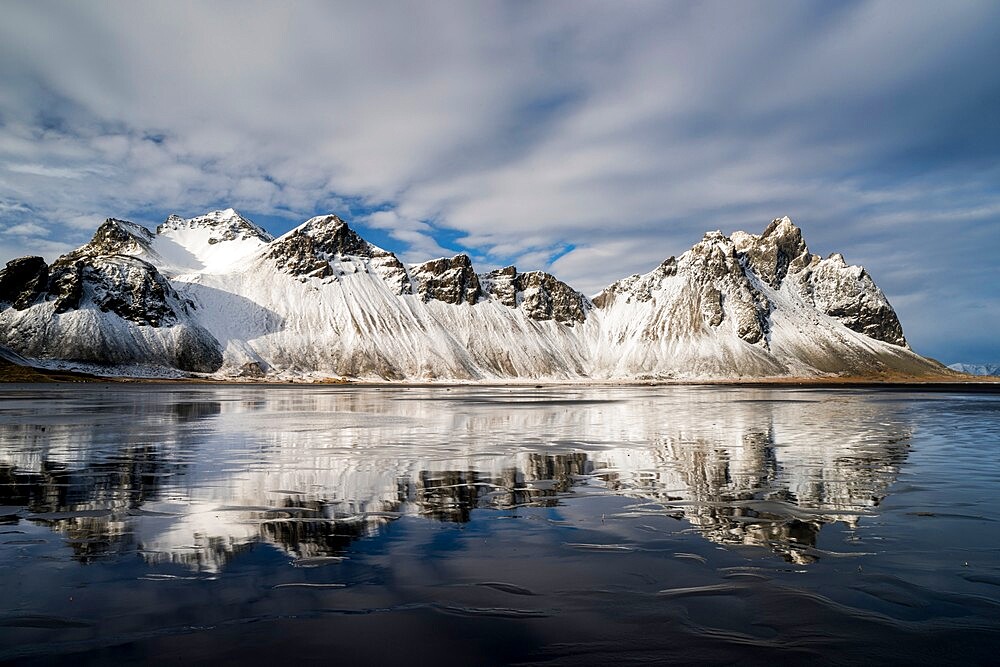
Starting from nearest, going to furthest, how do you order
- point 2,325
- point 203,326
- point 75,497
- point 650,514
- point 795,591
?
point 795,591 < point 650,514 < point 75,497 < point 2,325 < point 203,326

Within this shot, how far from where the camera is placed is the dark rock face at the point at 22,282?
163 m

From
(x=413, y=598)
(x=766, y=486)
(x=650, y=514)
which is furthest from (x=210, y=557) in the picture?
(x=766, y=486)

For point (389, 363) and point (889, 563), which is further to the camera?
point (389, 363)

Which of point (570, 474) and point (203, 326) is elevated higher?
point (203, 326)

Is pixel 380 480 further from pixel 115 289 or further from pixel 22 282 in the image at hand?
pixel 22 282

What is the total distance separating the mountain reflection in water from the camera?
1061 centimetres

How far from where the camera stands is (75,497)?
13445 millimetres

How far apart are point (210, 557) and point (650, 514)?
824 cm

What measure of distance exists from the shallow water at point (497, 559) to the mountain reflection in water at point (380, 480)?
103 millimetres

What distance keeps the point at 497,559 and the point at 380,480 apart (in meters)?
7.64

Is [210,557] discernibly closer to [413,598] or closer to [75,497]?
[413,598]

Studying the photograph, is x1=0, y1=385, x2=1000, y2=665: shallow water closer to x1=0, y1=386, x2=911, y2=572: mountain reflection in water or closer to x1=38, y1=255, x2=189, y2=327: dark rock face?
x1=0, y1=386, x2=911, y2=572: mountain reflection in water

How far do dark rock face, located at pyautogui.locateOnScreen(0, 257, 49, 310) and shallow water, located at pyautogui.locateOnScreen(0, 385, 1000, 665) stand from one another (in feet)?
605

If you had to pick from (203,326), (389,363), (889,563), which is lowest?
(889,563)
